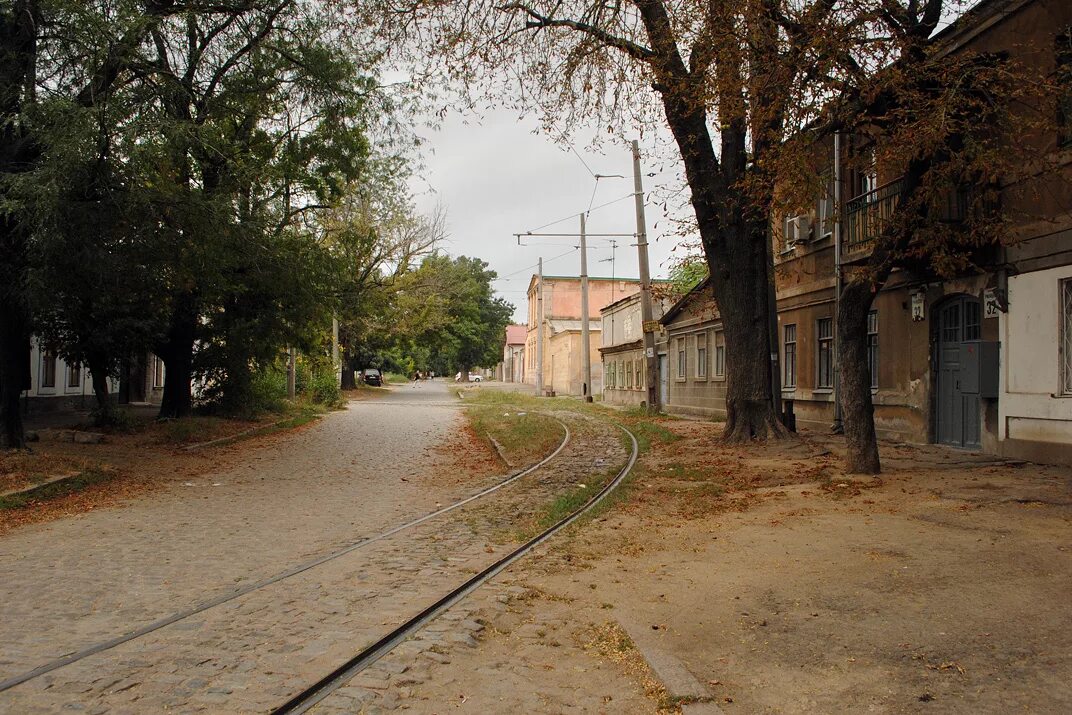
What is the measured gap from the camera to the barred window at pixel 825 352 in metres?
19.9

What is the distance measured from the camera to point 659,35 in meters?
13.5

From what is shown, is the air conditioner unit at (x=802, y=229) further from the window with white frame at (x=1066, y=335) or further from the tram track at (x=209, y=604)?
the tram track at (x=209, y=604)

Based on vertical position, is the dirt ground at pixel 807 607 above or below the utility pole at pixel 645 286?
below

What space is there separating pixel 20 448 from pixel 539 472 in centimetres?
811

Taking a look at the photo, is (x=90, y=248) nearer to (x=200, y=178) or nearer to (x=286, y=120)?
(x=200, y=178)

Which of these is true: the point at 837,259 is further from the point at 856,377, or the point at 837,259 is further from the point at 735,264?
the point at 856,377

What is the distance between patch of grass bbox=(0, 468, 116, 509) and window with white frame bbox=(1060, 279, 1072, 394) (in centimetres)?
1400

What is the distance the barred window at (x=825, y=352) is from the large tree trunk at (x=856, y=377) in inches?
333

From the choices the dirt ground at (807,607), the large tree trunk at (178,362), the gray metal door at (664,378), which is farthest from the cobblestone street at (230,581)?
the gray metal door at (664,378)

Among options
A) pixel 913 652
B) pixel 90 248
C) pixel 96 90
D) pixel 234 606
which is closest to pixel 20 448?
pixel 90 248

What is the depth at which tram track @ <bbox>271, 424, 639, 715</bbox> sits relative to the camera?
4.20 metres

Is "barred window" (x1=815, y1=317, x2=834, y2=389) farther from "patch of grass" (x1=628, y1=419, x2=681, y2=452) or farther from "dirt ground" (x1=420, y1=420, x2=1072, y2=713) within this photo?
"dirt ground" (x1=420, y1=420, x2=1072, y2=713)

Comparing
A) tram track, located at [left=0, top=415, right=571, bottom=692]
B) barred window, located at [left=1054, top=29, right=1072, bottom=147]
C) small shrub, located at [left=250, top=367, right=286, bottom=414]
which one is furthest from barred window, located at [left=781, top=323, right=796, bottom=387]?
small shrub, located at [left=250, top=367, right=286, bottom=414]

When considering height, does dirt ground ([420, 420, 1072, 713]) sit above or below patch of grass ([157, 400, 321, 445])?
below
